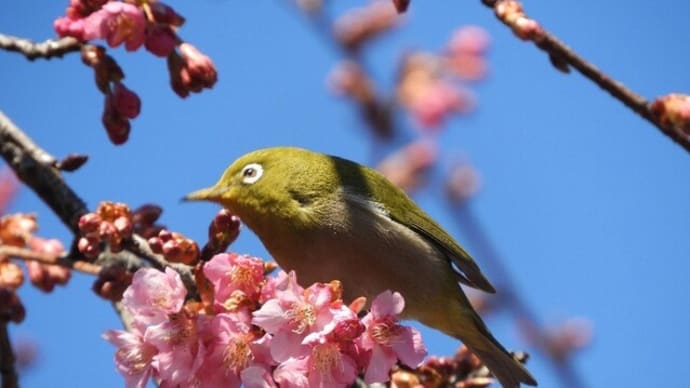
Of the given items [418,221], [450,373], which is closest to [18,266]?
[450,373]

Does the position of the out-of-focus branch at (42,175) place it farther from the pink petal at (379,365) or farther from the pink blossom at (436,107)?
the pink blossom at (436,107)

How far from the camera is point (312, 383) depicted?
2.81 m

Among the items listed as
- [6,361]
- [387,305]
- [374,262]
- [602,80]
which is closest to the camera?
[602,80]

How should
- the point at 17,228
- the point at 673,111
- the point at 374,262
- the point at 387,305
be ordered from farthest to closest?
the point at 374,262, the point at 17,228, the point at 387,305, the point at 673,111

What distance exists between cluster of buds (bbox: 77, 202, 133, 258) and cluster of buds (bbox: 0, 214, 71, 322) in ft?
0.74

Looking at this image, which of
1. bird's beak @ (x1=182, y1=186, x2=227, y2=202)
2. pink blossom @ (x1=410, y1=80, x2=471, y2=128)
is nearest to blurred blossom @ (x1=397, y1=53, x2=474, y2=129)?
pink blossom @ (x1=410, y1=80, x2=471, y2=128)

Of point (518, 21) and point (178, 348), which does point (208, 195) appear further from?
point (518, 21)

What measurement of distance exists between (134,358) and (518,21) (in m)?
1.69

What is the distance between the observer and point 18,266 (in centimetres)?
356

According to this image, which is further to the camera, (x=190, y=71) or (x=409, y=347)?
(x=190, y=71)

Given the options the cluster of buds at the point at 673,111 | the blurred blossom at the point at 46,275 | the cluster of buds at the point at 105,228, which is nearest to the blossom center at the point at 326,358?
the cluster of buds at the point at 105,228

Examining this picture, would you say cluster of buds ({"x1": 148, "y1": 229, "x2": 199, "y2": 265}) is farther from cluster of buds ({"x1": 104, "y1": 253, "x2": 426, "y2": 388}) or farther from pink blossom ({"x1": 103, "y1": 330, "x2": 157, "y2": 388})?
pink blossom ({"x1": 103, "y1": 330, "x2": 157, "y2": 388})

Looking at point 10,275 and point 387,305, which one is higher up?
point 10,275

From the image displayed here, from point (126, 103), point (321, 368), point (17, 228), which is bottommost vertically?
point (321, 368)
